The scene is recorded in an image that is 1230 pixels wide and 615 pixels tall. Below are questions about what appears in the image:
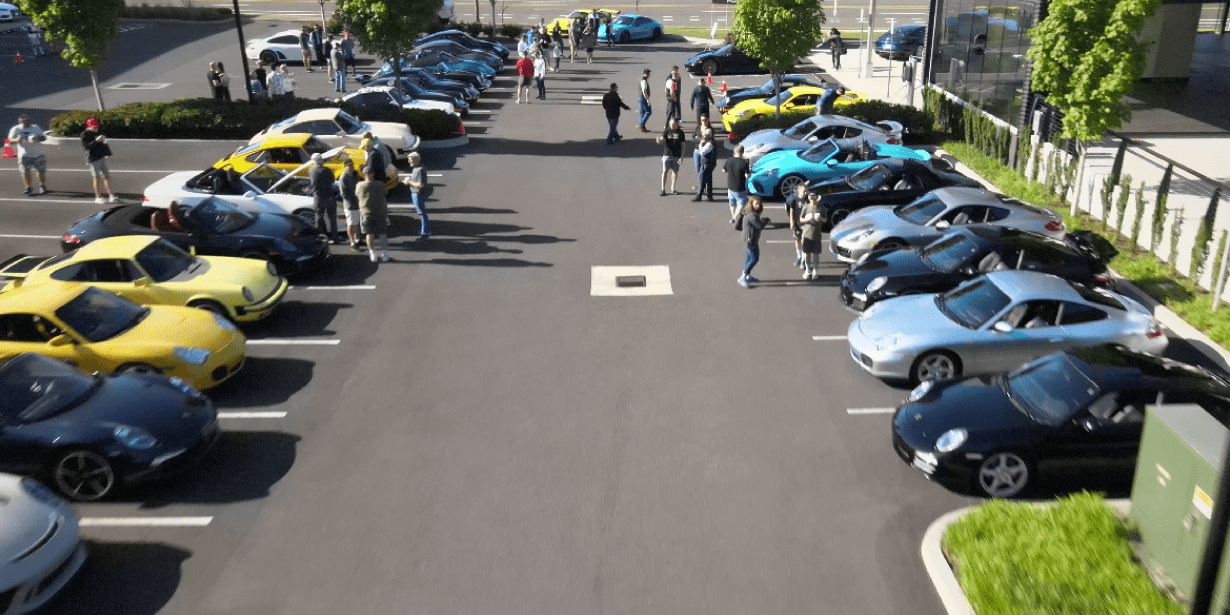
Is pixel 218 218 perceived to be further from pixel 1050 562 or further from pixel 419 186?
pixel 1050 562

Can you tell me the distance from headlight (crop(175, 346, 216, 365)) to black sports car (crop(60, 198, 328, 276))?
4006 mm

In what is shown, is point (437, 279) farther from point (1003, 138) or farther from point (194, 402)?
point (1003, 138)

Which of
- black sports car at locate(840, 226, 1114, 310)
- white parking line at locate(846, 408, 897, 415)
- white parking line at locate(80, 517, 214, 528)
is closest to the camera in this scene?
white parking line at locate(80, 517, 214, 528)

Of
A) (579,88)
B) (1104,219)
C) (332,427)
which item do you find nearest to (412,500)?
(332,427)

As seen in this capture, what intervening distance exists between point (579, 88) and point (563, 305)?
20.5 metres

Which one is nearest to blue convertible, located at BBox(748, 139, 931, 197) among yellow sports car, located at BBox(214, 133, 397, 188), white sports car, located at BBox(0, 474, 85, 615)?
yellow sports car, located at BBox(214, 133, 397, 188)

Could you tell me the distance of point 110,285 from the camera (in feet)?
41.1

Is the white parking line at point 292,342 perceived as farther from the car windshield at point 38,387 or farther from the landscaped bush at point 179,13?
the landscaped bush at point 179,13

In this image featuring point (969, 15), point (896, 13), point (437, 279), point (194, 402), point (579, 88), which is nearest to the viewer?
point (194, 402)

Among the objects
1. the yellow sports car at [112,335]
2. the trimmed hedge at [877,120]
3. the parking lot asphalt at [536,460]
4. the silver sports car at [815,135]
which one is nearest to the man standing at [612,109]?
the trimmed hedge at [877,120]

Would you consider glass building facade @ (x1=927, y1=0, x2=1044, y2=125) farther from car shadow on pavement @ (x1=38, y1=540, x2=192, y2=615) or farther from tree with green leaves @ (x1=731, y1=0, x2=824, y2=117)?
car shadow on pavement @ (x1=38, y1=540, x2=192, y2=615)

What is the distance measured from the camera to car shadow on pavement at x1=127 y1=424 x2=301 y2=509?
940 cm

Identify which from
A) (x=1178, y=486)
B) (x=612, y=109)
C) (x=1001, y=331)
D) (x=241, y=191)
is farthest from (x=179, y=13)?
(x=1178, y=486)

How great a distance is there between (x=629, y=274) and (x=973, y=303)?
222 inches
